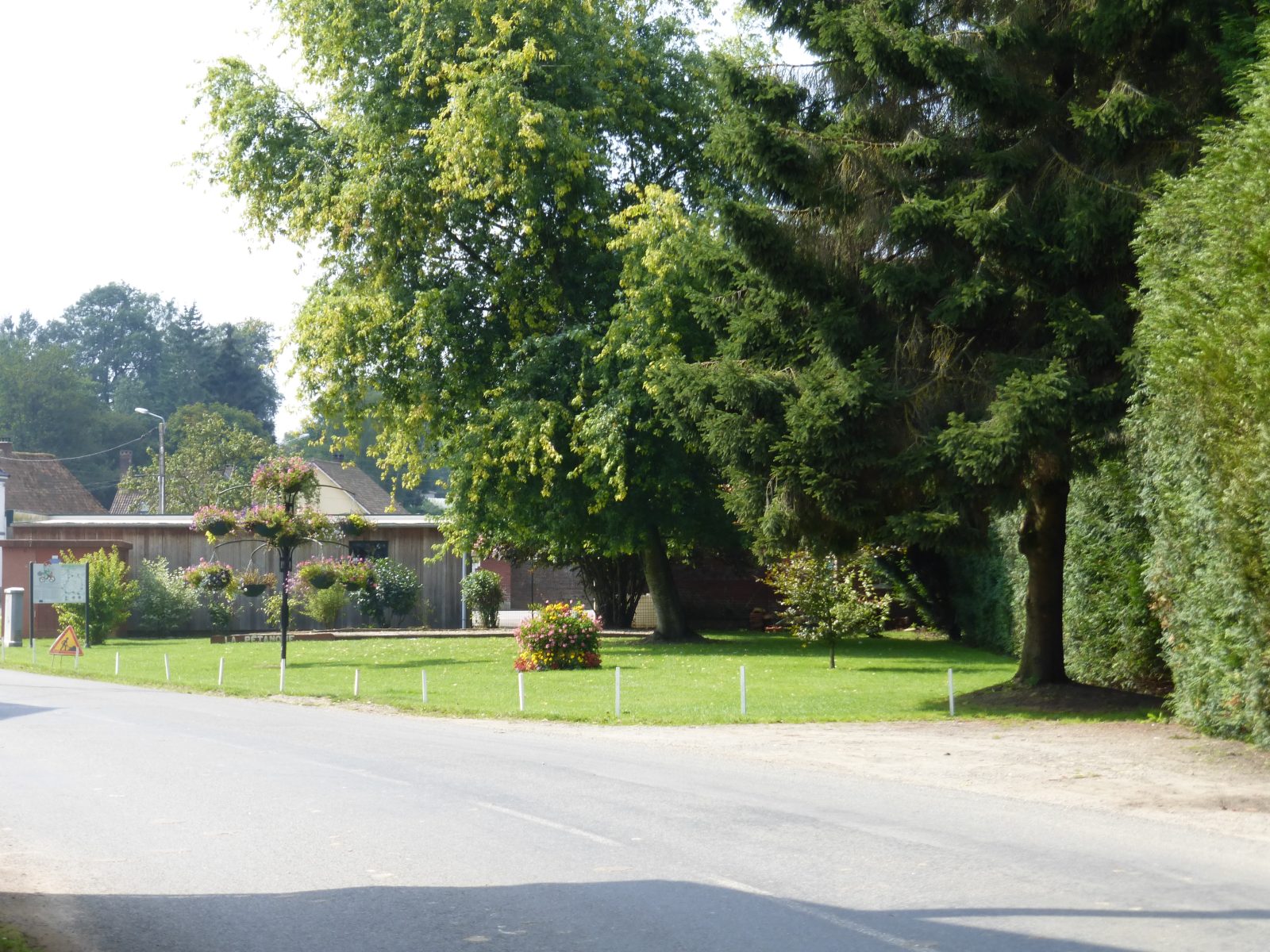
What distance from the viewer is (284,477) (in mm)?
31281

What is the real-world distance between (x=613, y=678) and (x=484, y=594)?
796 inches

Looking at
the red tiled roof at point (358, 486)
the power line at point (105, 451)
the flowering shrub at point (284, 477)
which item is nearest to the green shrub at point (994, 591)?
the flowering shrub at point (284, 477)

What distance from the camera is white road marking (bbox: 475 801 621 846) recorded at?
31.2 feet

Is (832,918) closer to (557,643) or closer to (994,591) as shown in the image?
(557,643)

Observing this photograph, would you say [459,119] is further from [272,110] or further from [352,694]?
[352,694]

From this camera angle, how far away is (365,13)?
33.0m

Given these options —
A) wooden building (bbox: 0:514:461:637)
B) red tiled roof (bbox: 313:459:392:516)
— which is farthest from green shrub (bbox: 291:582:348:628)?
red tiled roof (bbox: 313:459:392:516)

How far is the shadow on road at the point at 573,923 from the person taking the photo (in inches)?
266

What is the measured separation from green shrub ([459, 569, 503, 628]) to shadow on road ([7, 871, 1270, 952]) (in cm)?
Result: 3688

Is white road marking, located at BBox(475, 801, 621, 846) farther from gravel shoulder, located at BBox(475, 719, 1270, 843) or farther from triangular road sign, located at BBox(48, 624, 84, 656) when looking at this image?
triangular road sign, located at BBox(48, 624, 84, 656)

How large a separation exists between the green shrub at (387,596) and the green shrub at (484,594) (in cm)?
191

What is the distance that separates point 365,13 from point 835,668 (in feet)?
59.8

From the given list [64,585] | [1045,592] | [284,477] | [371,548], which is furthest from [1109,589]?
[371,548]

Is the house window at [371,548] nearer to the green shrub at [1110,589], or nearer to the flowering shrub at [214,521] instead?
the flowering shrub at [214,521]
